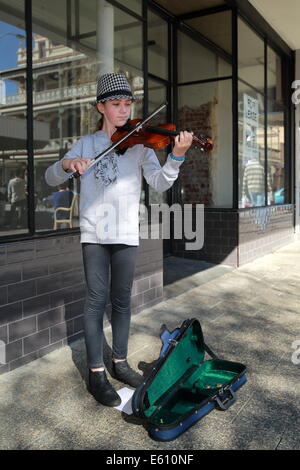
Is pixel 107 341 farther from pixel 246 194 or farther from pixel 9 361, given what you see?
pixel 246 194

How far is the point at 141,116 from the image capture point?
491 cm

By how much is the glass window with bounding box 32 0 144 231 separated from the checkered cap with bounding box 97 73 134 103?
3.75 feet

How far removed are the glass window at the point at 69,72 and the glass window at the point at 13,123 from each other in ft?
0.37

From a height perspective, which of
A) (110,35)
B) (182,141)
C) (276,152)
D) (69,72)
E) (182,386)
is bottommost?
(182,386)

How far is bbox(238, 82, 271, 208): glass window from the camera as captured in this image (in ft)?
23.3

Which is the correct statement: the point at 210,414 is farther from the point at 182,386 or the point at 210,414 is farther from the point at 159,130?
the point at 159,130

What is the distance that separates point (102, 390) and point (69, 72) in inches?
174

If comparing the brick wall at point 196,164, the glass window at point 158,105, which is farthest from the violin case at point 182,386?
the brick wall at point 196,164

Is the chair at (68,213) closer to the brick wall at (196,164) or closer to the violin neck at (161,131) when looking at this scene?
the violin neck at (161,131)

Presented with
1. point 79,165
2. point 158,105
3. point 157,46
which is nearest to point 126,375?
point 79,165

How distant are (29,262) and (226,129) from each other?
4644mm

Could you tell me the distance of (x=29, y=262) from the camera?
3.17m

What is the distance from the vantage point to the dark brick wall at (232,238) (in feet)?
21.6

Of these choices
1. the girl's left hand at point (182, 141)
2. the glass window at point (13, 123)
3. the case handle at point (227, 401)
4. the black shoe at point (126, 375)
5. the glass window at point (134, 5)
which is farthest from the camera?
the glass window at point (134, 5)
